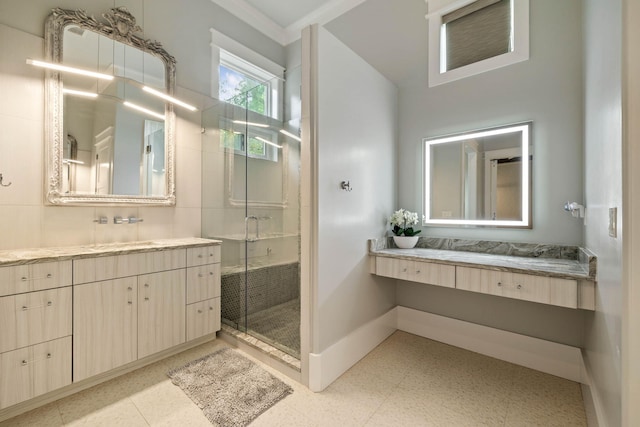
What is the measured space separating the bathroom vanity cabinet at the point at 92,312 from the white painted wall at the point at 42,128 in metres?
0.25

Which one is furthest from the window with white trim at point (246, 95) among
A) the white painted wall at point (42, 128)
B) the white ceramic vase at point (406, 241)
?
the white ceramic vase at point (406, 241)

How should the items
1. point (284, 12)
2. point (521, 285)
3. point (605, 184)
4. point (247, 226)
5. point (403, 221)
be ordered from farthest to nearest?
point (284, 12), point (247, 226), point (403, 221), point (521, 285), point (605, 184)

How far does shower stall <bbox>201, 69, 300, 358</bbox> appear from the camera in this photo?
2207mm

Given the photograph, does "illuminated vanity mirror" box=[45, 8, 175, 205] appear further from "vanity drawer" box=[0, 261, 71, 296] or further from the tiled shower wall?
the tiled shower wall

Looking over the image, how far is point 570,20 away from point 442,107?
3.13 feet

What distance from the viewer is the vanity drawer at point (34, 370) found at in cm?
147

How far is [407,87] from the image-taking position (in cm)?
270

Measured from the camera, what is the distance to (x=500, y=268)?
177 centimetres

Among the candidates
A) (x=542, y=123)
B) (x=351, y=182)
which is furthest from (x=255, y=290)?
(x=542, y=123)

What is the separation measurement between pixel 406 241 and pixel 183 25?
3.00 m

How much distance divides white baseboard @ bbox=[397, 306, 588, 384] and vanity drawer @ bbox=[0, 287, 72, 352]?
2.59 meters

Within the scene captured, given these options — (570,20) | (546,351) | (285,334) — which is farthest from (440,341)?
(570,20)

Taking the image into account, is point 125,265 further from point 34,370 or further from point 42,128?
point 42,128

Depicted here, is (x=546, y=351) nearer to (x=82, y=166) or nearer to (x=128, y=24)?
(x=82, y=166)
